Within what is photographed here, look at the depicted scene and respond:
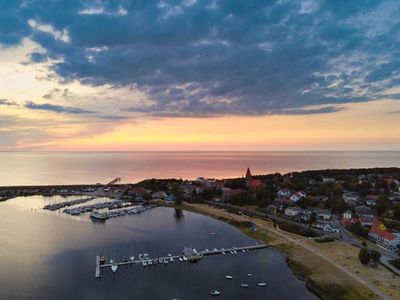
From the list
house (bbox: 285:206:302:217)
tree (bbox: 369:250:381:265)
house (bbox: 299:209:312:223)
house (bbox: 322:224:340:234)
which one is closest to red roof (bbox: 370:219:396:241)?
house (bbox: 322:224:340:234)

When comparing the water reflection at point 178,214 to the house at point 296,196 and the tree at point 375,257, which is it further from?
the tree at point 375,257

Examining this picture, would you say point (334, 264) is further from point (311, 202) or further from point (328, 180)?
point (328, 180)

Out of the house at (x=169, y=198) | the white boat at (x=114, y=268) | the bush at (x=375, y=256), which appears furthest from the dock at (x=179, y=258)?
the house at (x=169, y=198)

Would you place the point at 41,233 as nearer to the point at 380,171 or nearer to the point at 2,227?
the point at 2,227

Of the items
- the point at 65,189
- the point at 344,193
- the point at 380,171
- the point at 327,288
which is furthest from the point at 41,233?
the point at 380,171

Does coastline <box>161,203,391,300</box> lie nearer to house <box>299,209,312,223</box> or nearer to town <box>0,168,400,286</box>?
town <box>0,168,400,286</box>
